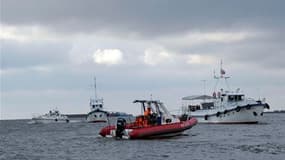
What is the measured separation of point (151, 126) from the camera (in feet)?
186

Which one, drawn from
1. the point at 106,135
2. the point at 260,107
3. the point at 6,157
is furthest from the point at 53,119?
the point at 6,157

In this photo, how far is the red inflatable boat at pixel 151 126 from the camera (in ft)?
185

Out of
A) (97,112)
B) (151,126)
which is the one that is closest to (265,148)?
(151,126)

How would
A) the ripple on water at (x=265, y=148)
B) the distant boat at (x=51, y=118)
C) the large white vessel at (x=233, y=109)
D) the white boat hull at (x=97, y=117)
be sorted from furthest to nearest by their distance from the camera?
Result: the distant boat at (x=51, y=118)
the white boat hull at (x=97, y=117)
the large white vessel at (x=233, y=109)
the ripple on water at (x=265, y=148)

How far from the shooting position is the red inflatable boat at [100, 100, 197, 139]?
185 feet

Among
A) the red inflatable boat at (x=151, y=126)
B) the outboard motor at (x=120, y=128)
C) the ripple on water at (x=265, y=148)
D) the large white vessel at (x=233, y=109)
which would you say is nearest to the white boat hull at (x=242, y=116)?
the large white vessel at (x=233, y=109)

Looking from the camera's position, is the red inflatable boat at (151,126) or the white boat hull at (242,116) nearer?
the red inflatable boat at (151,126)

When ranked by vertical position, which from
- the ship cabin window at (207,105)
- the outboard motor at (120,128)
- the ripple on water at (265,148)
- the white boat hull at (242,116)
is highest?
the ship cabin window at (207,105)

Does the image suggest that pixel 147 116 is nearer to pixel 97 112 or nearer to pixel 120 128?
pixel 120 128

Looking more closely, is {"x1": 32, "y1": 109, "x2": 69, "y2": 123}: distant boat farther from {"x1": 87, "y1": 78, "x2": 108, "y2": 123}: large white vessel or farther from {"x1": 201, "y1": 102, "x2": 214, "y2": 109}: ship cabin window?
{"x1": 201, "y1": 102, "x2": 214, "y2": 109}: ship cabin window

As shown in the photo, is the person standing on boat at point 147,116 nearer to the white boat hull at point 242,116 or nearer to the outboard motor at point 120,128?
the outboard motor at point 120,128

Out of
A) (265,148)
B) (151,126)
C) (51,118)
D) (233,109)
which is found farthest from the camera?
(51,118)

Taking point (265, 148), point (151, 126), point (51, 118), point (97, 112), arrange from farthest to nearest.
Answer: point (51, 118)
point (97, 112)
point (151, 126)
point (265, 148)

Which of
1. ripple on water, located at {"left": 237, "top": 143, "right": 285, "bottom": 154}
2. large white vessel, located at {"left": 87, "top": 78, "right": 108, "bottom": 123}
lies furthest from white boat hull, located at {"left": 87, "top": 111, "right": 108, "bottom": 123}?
ripple on water, located at {"left": 237, "top": 143, "right": 285, "bottom": 154}
